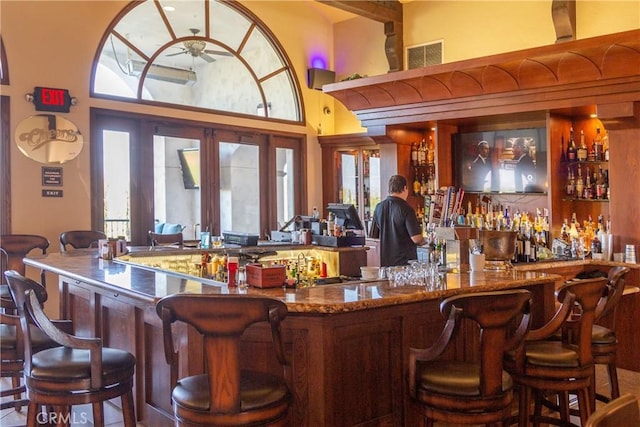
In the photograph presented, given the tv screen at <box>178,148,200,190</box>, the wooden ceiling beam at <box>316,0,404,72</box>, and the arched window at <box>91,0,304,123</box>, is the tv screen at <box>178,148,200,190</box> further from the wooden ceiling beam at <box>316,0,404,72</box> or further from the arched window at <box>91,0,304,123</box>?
the wooden ceiling beam at <box>316,0,404,72</box>

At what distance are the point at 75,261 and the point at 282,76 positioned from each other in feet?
16.2

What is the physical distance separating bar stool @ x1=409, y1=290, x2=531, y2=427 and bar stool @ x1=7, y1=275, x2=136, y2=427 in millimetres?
1357

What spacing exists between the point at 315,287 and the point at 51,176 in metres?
4.32

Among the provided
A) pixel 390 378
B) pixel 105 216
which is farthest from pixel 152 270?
pixel 105 216

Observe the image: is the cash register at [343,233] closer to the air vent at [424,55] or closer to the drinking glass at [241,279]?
the drinking glass at [241,279]

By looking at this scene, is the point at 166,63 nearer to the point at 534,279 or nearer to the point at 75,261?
the point at 75,261

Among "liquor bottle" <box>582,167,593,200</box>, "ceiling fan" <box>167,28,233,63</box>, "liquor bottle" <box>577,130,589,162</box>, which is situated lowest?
"liquor bottle" <box>582,167,593,200</box>

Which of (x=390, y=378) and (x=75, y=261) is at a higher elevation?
(x=75, y=261)

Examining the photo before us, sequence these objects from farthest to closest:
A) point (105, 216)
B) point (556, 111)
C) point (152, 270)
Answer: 1. point (105, 216)
2. point (556, 111)
3. point (152, 270)

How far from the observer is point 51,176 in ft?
20.0

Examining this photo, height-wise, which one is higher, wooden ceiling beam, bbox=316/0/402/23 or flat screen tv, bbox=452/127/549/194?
wooden ceiling beam, bbox=316/0/402/23

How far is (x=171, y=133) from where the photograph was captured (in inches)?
281

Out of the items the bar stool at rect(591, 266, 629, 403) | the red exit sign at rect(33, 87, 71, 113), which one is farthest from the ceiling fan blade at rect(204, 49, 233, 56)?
the bar stool at rect(591, 266, 629, 403)

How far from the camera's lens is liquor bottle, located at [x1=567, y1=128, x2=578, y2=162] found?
→ 5.65m
